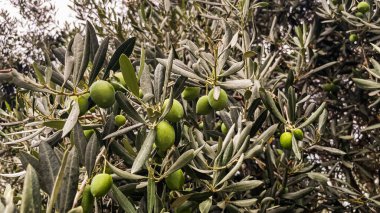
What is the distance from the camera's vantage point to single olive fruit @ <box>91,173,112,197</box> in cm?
119

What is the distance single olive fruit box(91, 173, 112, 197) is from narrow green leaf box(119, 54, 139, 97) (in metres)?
0.27

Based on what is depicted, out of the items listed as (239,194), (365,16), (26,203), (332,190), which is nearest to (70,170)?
(26,203)

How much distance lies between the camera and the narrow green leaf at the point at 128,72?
4.00ft

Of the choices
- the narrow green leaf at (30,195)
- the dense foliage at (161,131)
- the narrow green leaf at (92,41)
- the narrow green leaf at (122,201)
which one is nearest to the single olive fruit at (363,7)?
the dense foliage at (161,131)

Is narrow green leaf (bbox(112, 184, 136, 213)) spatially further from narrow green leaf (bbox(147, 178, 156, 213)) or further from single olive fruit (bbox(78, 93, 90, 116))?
single olive fruit (bbox(78, 93, 90, 116))

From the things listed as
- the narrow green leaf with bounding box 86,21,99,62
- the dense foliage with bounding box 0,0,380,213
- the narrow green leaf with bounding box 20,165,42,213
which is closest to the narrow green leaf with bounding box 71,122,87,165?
the dense foliage with bounding box 0,0,380,213

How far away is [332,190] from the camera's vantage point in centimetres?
295

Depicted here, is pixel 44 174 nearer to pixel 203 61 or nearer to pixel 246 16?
pixel 203 61

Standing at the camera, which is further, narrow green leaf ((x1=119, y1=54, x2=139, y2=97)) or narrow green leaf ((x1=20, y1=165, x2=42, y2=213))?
narrow green leaf ((x1=119, y1=54, x2=139, y2=97))

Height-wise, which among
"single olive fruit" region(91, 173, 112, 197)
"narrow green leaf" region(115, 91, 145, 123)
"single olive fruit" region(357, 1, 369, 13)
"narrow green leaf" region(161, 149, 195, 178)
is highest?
"single olive fruit" region(357, 1, 369, 13)

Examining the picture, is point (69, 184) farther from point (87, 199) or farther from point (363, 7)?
point (363, 7)

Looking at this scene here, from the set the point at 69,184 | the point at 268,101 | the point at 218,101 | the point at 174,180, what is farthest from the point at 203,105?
the point at 69,184

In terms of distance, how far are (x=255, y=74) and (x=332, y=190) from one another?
125cm

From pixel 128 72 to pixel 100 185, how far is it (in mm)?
342
